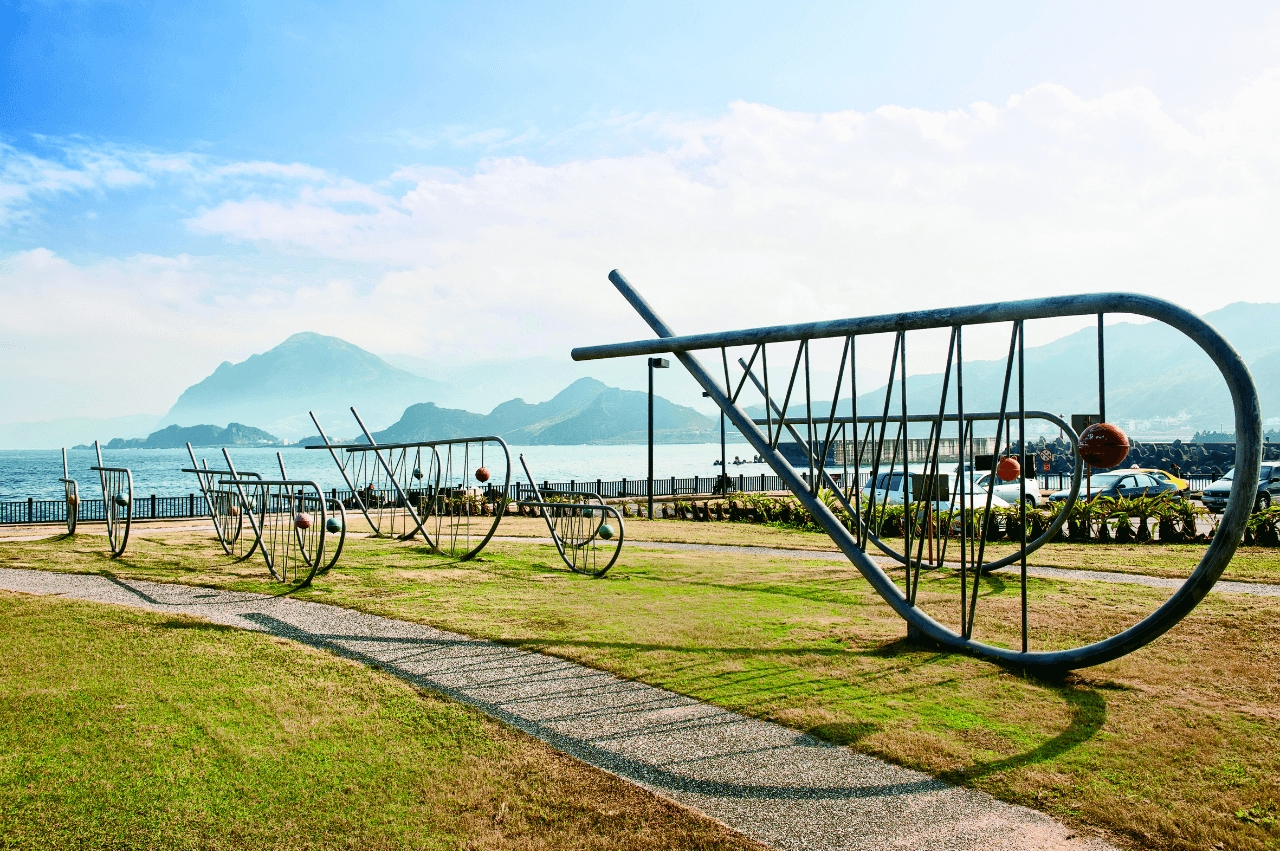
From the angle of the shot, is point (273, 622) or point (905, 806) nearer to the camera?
point (905, 806)

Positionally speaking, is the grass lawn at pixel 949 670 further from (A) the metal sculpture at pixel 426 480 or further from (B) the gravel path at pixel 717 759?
(A) the metal sculpture at pixel 426 480

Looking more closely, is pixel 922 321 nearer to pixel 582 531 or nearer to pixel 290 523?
pixel 582 531

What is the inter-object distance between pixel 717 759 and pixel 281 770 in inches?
87.2

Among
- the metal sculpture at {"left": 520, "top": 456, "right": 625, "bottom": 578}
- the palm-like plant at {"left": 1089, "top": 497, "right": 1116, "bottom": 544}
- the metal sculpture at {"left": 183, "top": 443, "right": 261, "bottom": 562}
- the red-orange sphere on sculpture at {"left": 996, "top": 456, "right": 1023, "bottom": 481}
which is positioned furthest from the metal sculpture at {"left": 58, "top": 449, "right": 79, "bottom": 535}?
the palm-like plant at {"left": 1089, "top": 497, "right": 1116, "bottom": 544}

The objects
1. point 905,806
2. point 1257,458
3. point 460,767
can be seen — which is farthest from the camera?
point 460,767

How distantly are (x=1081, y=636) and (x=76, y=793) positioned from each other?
269 inches

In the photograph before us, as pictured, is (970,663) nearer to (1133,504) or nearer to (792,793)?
(792,793)

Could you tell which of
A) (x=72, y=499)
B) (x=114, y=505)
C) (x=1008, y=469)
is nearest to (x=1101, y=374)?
(x=1008, y=469)

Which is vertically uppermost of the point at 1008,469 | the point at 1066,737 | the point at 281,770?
the point at 1008,469

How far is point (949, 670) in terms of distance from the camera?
551cm

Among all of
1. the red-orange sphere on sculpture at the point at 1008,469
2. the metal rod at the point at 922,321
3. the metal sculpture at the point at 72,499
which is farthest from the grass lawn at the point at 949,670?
the metal sculpture at the point at 72,499

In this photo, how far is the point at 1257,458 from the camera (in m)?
3.70

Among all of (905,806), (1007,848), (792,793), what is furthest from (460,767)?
(1007,848)

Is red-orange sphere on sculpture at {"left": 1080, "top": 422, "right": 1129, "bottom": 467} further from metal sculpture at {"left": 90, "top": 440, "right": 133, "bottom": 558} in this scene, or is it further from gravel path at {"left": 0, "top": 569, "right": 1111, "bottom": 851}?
metal sculpture at {"left": 90, "top": 440, "right": 133, "bottom": 558}
